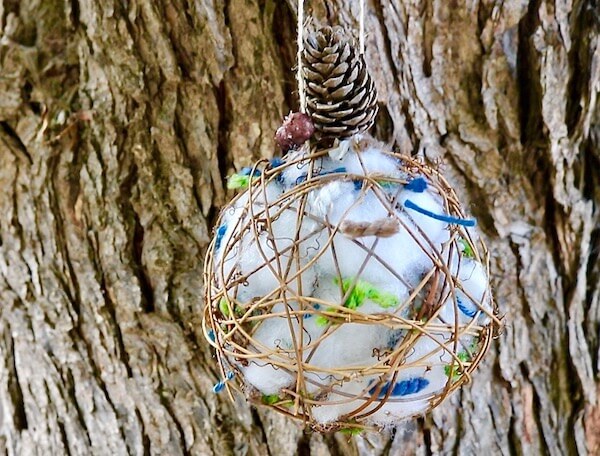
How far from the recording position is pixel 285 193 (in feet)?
2.12

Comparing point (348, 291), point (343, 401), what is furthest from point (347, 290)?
point (343, 401)

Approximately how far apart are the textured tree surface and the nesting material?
1.48 ft

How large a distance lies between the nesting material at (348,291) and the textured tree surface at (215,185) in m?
0.45

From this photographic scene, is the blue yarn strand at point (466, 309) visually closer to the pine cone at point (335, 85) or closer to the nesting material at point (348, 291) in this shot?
the nesting material at point (348, 291)

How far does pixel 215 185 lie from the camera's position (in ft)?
3.75

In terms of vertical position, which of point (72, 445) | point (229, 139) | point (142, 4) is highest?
point (142, 4)

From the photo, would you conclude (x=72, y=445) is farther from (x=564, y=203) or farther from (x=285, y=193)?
(x=564, y=203)

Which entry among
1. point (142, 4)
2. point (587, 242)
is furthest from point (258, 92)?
point (587, 242)

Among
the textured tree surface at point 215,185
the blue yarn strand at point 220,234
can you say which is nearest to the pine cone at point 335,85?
the blue yarn strand at point 220,234

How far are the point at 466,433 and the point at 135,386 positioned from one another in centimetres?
56

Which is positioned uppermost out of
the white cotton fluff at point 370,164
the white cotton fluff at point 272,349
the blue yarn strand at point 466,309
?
the white cotton fluff at point 370,164

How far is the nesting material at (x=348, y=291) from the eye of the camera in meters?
0.60

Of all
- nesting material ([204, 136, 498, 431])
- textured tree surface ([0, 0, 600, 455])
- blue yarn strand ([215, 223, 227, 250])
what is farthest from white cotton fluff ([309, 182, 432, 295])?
textured tree surface ([0, 0, 600, 455])

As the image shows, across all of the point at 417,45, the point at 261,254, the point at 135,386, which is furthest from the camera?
the point at 135,386
